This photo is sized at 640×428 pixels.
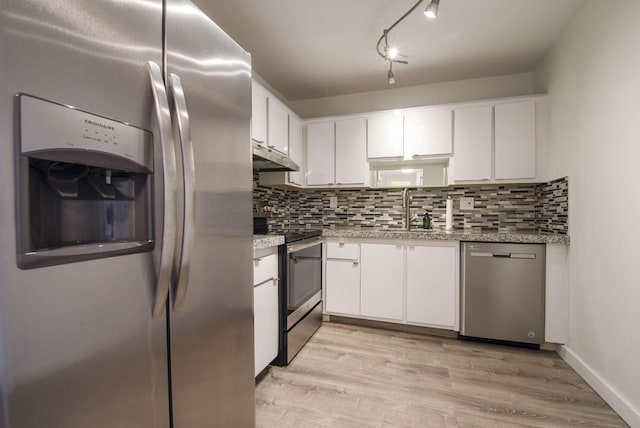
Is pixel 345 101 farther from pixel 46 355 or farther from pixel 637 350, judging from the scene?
pixel 46 355

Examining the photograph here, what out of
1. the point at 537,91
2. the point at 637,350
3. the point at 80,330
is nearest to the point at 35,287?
the point at 80,330

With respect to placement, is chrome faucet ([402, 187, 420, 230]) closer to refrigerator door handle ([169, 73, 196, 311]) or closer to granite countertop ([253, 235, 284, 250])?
granite countertop ([253, 235, 284, 250])

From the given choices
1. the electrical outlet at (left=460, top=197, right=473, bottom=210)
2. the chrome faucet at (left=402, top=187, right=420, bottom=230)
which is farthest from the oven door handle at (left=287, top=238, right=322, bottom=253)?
the electrical outlet at (left=460, top=197, right=473, bottom=210)

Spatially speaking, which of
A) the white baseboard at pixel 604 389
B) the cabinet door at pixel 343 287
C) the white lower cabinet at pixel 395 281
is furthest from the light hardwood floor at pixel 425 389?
the cabinet door at pixel 343 287

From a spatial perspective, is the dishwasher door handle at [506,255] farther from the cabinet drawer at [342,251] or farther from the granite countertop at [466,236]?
the cabinet drawer at [342,251]

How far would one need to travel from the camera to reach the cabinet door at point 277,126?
7.88ft

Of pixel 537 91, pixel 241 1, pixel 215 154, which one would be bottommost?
pixel 215 154

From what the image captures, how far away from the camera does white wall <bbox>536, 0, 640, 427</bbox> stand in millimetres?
1479

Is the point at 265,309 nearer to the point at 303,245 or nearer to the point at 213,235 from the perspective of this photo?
the point at 303,245

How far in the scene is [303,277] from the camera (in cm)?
237

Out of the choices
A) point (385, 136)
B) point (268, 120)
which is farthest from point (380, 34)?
point (268, 120)

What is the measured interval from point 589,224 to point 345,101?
2.48 m

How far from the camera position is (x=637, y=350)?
145 centimetres

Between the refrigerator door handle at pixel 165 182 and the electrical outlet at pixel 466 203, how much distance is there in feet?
9.44
